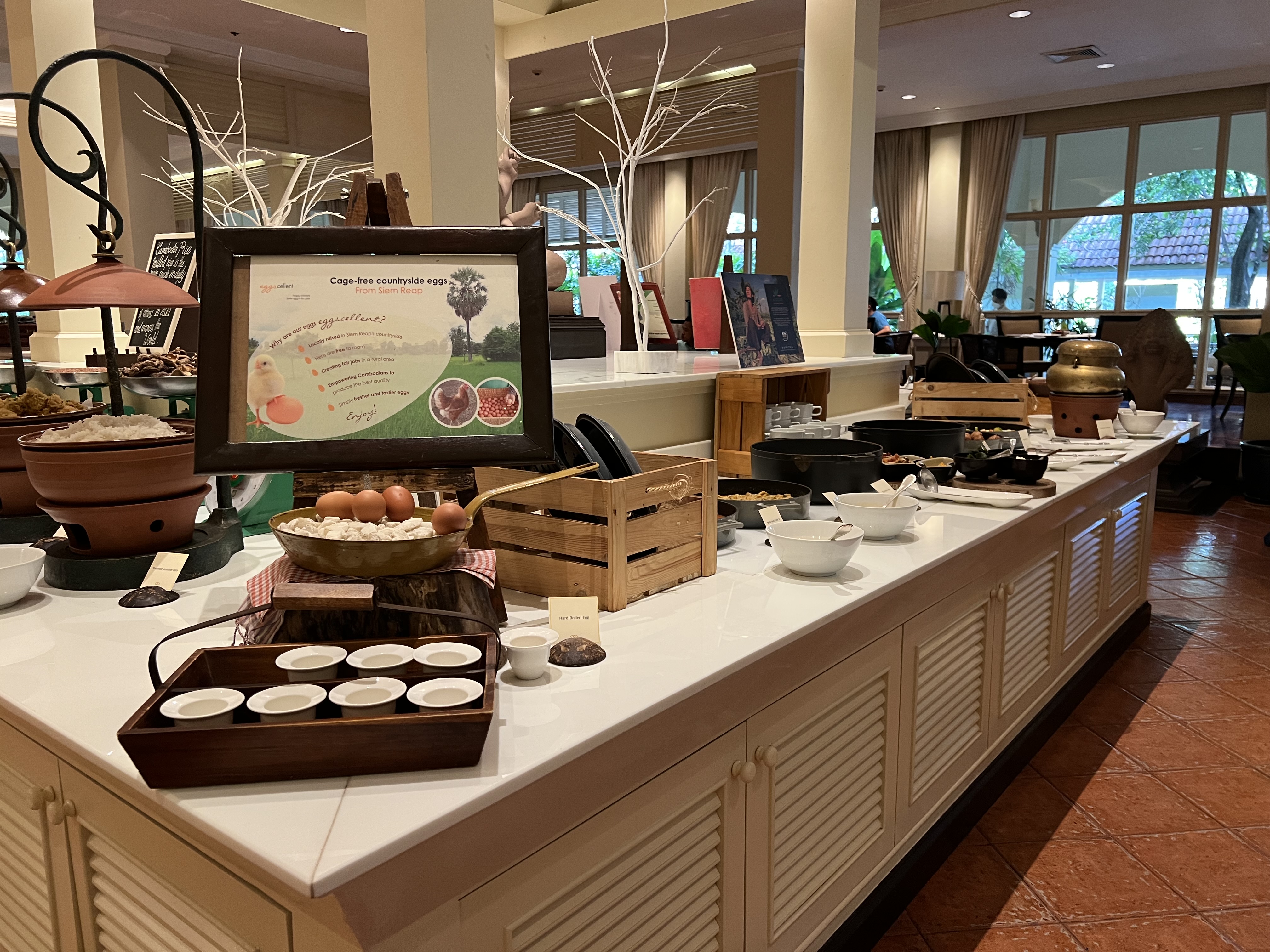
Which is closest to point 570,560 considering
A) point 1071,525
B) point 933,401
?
point 1071,525

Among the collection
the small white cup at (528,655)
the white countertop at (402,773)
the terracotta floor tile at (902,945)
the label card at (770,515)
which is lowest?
the terracotta floor tile at (902,945)

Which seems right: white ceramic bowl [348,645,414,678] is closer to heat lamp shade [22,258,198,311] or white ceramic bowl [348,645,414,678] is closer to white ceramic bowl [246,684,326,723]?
white ceramic bowl [246,684,326,723]

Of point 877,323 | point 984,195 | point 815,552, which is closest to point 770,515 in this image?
point 815,552

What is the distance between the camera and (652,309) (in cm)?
398

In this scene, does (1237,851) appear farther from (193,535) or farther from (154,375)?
(154,375)

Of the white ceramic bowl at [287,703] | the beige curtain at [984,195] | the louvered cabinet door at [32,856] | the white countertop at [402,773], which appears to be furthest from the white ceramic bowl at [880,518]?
the beige curtain at [984,195]

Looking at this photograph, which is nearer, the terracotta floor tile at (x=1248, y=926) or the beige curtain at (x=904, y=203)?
the terracotta floor tile at (x=1248, y=926)

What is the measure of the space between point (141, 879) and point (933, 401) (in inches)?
101

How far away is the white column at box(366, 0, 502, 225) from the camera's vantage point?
1944mm

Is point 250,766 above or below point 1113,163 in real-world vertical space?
below

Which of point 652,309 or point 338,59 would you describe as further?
point 338,59

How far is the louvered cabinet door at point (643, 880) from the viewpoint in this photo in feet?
3.05

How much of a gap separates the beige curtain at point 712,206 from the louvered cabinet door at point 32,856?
1105cm

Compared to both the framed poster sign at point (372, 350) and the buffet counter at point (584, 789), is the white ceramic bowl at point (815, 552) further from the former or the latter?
the framed poster sign at point (372, 350)
